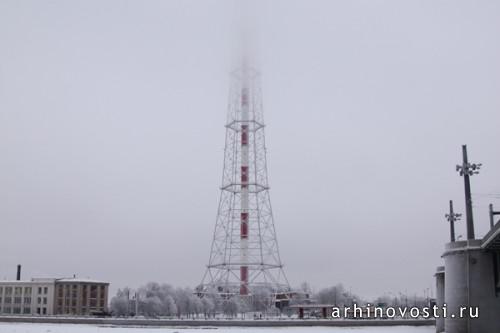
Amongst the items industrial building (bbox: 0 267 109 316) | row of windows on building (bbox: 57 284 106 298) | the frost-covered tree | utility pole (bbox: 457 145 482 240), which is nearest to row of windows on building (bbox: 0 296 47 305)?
industrial building (bbox: 0 267 109 316)

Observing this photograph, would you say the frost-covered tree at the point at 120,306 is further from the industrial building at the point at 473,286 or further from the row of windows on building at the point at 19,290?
the industrial building at the point at 473,286

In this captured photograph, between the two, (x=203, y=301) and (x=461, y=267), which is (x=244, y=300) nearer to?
(x=203, y=301)

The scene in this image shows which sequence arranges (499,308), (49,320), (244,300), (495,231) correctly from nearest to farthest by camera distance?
(495,231), (499,308), (49,320), (244,300)

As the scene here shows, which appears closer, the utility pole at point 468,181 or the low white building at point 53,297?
the utility pole at point 468,181

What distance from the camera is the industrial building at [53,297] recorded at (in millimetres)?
92562

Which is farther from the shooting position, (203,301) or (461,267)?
(203,301)

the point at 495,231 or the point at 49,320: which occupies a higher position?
the point at 495,231

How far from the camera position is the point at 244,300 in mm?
82000

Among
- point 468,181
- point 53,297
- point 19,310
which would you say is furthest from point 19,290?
point 468,181

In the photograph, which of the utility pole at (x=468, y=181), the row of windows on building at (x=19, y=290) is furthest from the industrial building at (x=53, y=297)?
the utility pole at (x=468, y=181)

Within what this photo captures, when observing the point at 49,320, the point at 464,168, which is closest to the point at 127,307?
the point at 49,320

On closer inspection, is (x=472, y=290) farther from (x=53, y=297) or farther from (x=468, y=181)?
(x=53, y=297)

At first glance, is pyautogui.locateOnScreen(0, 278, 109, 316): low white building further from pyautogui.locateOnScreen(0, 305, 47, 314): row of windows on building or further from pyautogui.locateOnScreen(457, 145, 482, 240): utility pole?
pyautogui.locateOnScreen(457, 145, 482, 240): utility pole

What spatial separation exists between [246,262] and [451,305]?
50.0 m
